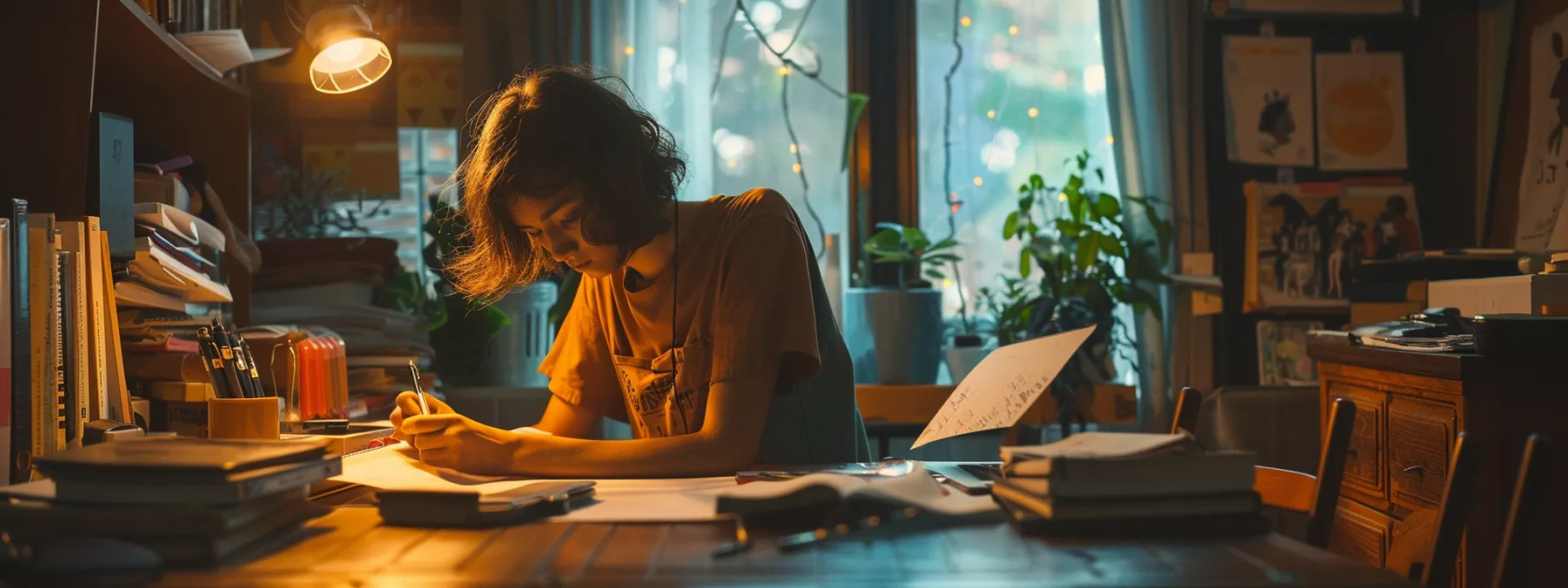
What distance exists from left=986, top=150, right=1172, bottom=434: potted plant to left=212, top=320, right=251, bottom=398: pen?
1.76 m

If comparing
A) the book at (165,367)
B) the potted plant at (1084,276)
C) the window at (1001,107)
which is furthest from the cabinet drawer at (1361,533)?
the book at (165,367)

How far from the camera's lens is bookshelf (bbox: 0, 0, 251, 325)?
124 centimetres

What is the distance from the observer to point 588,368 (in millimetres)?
1505

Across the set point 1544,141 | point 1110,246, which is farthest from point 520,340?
point 1544,141

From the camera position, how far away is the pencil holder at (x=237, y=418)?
1228 mm

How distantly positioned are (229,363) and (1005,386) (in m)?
0.90

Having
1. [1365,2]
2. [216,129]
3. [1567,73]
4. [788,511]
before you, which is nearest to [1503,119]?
[1567,73]

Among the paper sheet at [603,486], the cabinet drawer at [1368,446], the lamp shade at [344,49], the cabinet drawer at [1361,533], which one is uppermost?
the lamp shade at [344,49]

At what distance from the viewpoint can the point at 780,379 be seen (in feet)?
4.43

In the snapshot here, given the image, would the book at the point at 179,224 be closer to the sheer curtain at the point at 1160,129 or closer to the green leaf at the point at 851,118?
the green leaf at the point at 851,118

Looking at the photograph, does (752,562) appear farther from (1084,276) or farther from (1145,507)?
(1084,276)

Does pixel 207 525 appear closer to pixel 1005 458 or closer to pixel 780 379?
pixel 1005 458

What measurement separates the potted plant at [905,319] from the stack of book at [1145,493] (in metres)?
1.83

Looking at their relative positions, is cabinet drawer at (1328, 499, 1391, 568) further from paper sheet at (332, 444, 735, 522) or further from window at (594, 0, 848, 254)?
window at (594, 0, 848, 254)
